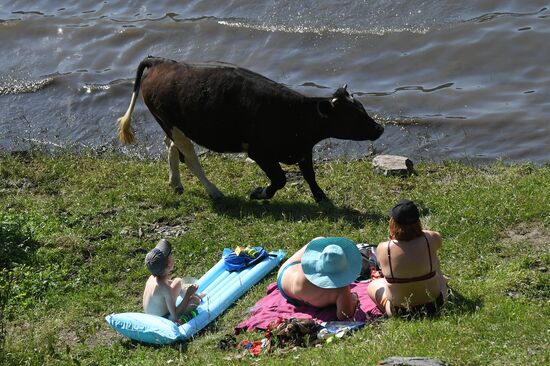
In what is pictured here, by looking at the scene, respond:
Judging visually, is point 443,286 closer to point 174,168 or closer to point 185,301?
point 185,301

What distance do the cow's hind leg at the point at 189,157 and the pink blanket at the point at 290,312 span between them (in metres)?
3.52

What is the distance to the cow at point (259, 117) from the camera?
11938 millimetres

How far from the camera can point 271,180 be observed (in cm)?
1205

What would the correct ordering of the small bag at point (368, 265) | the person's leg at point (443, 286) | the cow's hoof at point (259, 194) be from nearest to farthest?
1. the person's leg at point (443, 286)
2. the small bag at point (368, 265)
3. the cow's hoof at point (259, 194)

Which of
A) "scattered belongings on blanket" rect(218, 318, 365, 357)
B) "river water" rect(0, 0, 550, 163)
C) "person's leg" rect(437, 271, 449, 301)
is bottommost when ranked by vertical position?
"river water" rect(0, 0, 550, 163)

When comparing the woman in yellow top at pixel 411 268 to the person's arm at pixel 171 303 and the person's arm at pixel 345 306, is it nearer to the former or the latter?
the person's arm at pixel 345 306

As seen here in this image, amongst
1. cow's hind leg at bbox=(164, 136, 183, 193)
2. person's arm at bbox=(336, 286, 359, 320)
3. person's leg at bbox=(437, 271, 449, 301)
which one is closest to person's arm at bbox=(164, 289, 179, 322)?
person's arm at bbox=(336, 286, 359, 320)

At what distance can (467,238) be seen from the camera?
10.0m

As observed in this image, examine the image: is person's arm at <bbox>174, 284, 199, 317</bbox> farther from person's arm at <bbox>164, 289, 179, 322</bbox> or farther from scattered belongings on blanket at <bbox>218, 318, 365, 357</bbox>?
scattered belongings on blanket at <bbox>218, 318, 365, 357</bbox>

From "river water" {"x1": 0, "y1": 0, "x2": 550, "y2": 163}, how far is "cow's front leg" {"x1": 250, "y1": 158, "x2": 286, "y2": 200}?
9.77ft

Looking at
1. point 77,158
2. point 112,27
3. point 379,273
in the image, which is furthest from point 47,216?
point 112,27

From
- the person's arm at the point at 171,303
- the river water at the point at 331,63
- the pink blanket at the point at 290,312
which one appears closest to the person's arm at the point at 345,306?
the pink blanket at the point at 290,312

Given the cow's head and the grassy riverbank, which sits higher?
the cow's head

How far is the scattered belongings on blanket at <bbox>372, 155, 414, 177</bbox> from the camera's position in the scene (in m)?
12.7
